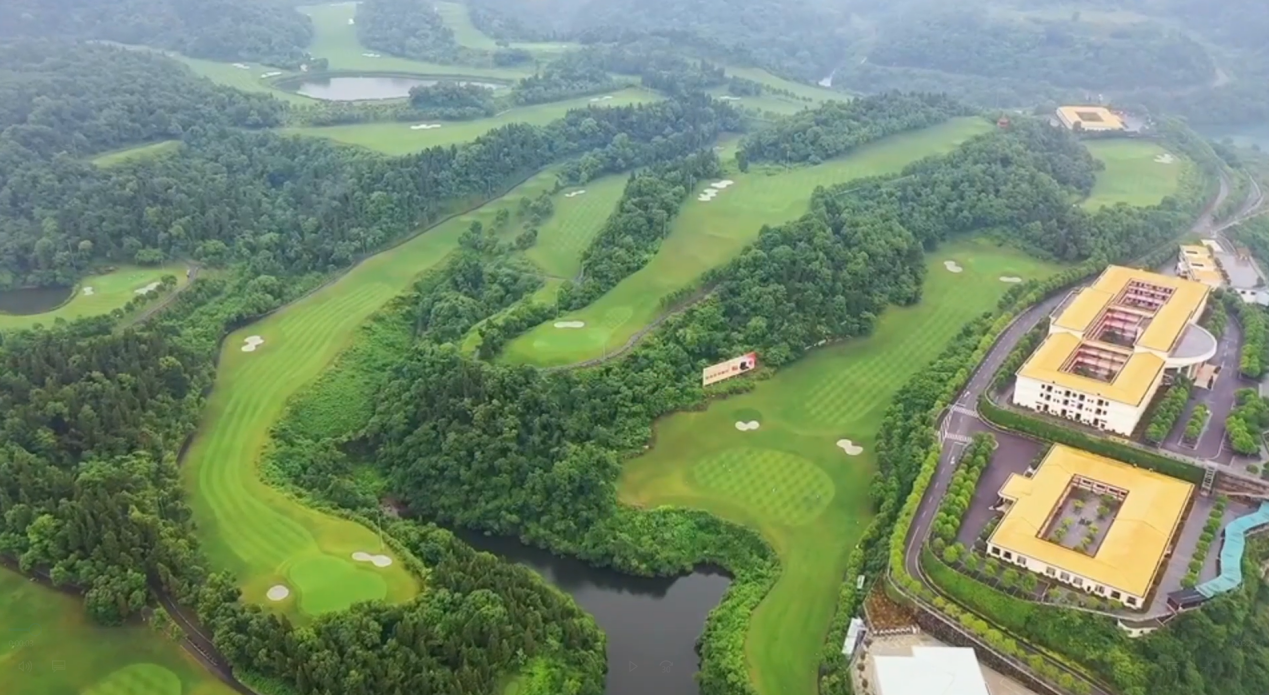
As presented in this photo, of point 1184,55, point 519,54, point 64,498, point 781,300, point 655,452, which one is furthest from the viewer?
point 1184,55

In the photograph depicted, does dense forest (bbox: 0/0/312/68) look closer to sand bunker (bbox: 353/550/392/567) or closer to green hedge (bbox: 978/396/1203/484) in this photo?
sand bunker (bbox: 353/550/392/567)

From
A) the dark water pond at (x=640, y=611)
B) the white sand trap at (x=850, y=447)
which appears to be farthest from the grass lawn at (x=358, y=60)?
the dark water pond at (x=640, y=611)

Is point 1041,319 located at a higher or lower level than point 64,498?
higher

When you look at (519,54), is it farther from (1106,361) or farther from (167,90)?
(1106,361)

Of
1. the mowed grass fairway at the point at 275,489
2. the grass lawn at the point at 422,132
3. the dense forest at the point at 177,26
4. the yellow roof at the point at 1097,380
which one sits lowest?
the mowed grass fairway at the point at 275,489

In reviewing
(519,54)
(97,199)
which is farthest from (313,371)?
(519,54)

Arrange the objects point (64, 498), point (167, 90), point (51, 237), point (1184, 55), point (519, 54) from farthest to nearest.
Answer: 1. point (1184, 55)
2. point (519, 54)
3. point (167, 90)
4. point (51, 237)
5. point (64, 498)

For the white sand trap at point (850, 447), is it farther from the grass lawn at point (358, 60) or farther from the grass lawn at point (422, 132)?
the grass lawn at point (358, 60)
